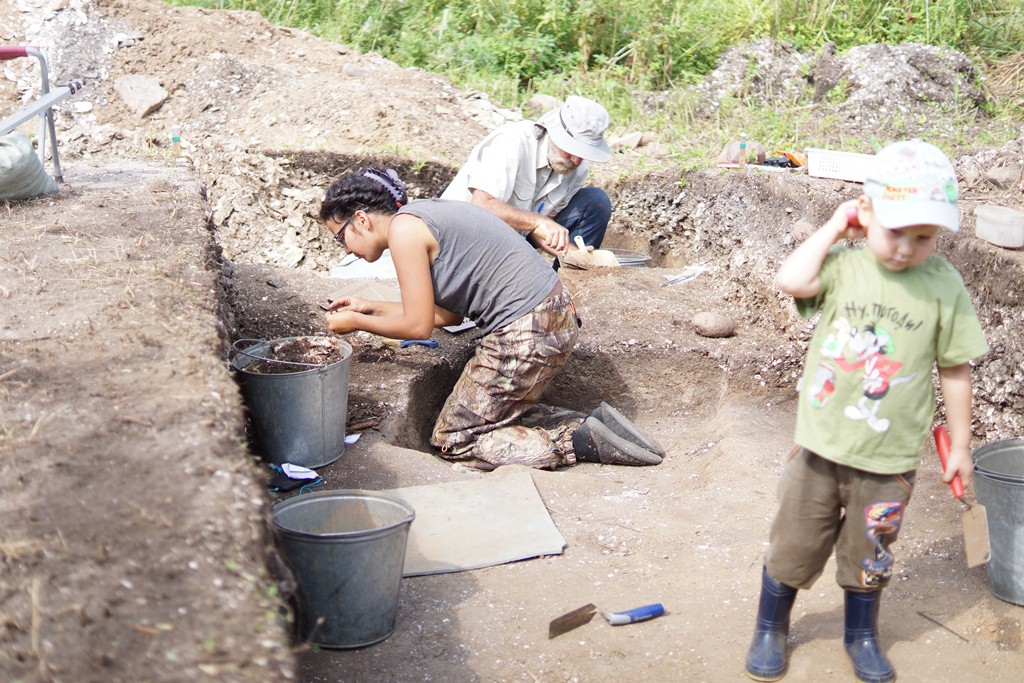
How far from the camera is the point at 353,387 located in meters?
4.63

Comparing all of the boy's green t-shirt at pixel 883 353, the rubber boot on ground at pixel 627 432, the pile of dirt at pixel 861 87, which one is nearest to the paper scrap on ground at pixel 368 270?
the rubber boot on ground at pixel 627 432

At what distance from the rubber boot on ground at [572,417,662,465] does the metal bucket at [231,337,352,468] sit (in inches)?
44.9

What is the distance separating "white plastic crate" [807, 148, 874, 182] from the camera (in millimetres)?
Answer: 6363

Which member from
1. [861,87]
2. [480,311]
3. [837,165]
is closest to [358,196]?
[480,311]

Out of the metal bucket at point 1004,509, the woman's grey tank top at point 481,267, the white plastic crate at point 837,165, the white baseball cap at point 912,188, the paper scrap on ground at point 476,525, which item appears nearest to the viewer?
the white baseball cap at point 912,188

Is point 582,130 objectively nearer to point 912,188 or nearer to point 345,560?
point 912,188

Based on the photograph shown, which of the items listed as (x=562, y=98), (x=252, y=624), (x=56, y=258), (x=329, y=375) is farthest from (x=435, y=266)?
(x=562, y=98)

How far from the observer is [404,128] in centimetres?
738

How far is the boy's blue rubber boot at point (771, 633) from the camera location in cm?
276

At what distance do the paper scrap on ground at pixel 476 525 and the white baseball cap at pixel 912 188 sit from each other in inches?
68.0

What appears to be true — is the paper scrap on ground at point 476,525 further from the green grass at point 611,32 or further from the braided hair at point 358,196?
the green grass at point 611,32

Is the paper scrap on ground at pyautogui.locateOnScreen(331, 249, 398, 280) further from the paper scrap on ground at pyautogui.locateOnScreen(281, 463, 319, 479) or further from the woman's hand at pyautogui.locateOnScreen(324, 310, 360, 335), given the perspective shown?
the paper scrap on ground at pyautogui.locateOnScreen(281, 463, 319, 479)

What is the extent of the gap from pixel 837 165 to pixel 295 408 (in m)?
4.25

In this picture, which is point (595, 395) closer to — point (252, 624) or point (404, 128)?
point (404, 128)
